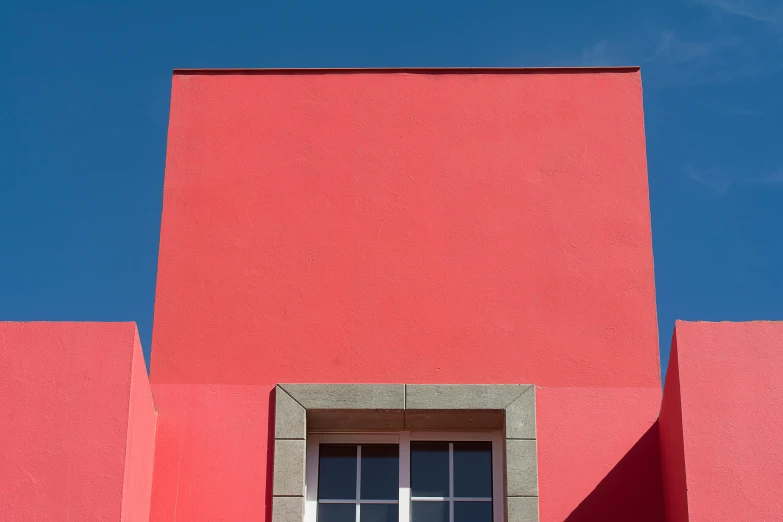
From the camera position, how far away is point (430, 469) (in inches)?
384

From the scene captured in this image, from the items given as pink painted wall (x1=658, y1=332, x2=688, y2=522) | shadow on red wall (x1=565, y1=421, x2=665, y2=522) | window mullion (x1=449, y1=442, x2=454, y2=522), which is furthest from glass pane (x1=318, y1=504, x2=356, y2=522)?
pink painted wall (x1=658, y1=332, x2=688, y2=522)

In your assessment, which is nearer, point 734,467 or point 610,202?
point 734,467

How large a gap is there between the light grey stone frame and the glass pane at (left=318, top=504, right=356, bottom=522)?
0.41 metres

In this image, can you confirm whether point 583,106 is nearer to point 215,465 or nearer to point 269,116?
point 269,116

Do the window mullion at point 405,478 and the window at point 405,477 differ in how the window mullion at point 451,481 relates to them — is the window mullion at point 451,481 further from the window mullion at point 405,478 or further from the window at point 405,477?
the window mullion at point 405,478

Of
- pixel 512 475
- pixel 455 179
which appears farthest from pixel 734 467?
pixel 455 179

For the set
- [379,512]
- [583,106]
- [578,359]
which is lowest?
[379,512]

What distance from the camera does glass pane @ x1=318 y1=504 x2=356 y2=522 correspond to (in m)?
9.57

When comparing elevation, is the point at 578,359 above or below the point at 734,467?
above

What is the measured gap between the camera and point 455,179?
1050 cm

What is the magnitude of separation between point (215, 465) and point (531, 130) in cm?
362

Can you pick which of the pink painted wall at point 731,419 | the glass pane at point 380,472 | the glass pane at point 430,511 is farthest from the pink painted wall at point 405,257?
the pink painted wall at point 731,419

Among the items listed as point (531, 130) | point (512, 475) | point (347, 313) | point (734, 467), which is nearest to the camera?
point (734, 467)

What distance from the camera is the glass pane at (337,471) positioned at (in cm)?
967
